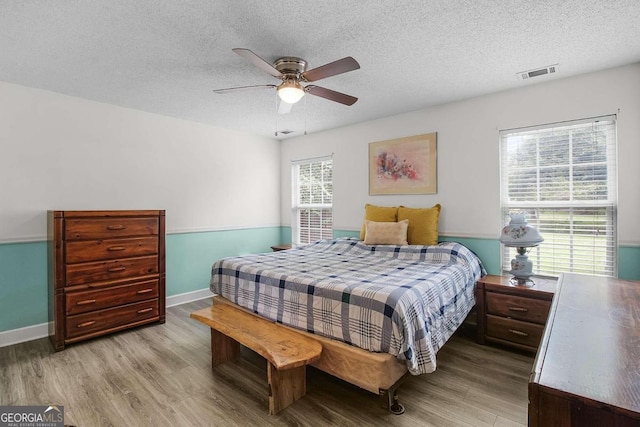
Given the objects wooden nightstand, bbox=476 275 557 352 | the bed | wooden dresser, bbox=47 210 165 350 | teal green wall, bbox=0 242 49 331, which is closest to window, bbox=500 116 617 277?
wooden nightstand, bbox=476 275 557 352

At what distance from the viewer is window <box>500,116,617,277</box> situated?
105 inches

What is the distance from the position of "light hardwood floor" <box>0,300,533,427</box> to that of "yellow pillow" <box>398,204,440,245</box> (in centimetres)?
106

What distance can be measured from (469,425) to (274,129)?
3.97 m

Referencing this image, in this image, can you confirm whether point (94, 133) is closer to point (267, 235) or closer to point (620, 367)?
point (267, 235)

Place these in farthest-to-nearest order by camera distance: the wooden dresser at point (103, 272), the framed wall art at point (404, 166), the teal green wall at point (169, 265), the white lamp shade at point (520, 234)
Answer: the framed wall art at point (404, 166) → the teal green wall at point (169, 265) → the wooden dresser at point (103, 272) → the white lamp shade at point (520, 234)

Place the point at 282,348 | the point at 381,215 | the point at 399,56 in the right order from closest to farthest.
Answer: the point at 282,348
the point at 399,56
the point at 381,215

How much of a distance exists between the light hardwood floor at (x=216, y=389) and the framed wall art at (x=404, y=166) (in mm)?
1785

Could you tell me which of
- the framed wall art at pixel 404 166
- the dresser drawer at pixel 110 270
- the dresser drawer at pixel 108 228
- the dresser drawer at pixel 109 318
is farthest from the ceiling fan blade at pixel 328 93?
the dresser drawer at pixel 109 318

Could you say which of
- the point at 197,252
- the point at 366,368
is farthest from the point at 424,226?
the point at 197,252

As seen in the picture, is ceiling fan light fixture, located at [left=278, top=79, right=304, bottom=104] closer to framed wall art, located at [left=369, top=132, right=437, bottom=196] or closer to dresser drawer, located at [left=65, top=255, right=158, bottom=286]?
framed wall art, located at [left=369, top=132, right=437, bottom=196]

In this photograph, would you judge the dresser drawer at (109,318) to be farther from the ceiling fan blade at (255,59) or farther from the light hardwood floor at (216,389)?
the ceiling fan blade at (255,59)

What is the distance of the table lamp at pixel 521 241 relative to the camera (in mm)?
2641

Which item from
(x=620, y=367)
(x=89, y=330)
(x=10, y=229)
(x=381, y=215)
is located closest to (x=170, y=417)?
(x=89, y=330)

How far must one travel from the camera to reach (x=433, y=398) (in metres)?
2.02
